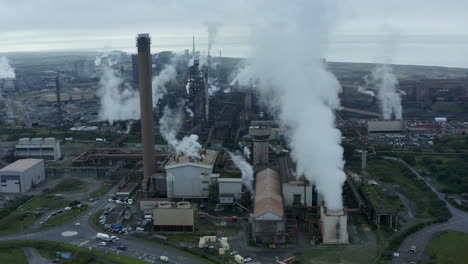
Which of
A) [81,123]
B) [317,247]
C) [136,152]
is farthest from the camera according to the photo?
[81,123]

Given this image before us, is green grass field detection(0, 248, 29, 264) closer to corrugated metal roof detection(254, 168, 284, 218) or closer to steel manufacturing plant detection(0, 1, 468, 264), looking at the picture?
steel manufacturing plant detection(0, 1, 468, 264)

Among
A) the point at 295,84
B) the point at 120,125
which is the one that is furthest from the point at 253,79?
the point at 295,84

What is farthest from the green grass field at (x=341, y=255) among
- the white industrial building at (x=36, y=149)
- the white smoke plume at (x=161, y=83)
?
the white smoke plume at (x=161, y=83)

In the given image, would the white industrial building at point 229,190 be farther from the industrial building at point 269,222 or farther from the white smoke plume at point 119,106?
the white smoke plume at point 119,106

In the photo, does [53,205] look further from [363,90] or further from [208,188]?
[363,90]

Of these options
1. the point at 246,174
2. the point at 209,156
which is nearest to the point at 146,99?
the point at 209,156

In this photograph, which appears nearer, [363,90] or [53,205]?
[53,205]

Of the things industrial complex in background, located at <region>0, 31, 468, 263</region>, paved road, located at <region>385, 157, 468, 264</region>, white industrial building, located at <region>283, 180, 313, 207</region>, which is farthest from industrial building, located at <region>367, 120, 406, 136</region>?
white industrial building, located at <region>283, 180, 313, 207</region>
